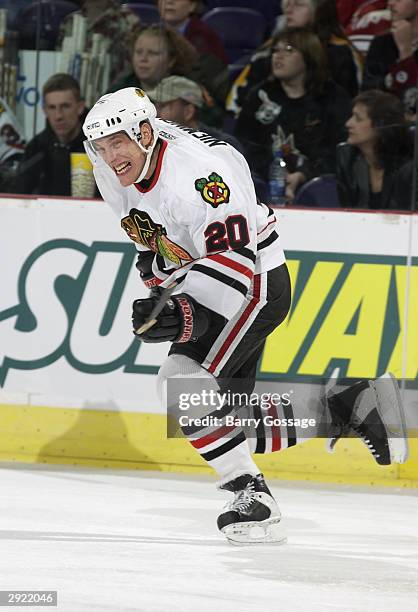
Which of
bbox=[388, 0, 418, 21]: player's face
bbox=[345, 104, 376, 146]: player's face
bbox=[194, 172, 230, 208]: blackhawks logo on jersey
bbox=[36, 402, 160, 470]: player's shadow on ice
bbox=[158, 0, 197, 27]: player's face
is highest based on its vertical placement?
bbox=[388, 0, 418, 21]: player's face

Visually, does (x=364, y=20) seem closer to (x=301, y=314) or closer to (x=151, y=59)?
(x=151, y=59)

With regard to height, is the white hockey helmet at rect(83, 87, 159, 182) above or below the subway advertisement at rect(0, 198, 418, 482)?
above

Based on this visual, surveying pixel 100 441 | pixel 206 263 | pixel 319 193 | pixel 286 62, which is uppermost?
pixel 286 62

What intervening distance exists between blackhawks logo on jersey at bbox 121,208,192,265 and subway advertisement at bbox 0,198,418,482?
124cm

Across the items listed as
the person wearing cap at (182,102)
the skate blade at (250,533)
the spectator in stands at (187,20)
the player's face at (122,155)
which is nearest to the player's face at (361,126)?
the person wearing cap at (182,102)

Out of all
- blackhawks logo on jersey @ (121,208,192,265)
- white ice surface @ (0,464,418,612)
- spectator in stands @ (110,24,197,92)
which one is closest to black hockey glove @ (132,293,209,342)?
blackhawks logo on jersey @ (121,208,192,265)

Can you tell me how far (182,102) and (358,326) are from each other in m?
1.10

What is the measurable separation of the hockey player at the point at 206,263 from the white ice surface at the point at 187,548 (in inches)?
9.2

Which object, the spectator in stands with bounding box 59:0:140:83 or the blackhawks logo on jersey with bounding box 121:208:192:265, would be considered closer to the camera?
the blackhawks logo on jersey with bounding box 121:208:192:265

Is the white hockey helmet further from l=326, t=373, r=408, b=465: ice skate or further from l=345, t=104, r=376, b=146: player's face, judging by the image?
l=345, t=104, r=376, b=146: player's face

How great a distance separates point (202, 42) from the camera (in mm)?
5227

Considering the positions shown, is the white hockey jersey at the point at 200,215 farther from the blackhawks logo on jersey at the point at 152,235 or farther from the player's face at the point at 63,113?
the player's face at the point at 63,113

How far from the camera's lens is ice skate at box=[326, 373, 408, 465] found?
412 cm

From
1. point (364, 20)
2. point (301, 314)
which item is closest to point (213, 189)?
point (301, 314)
